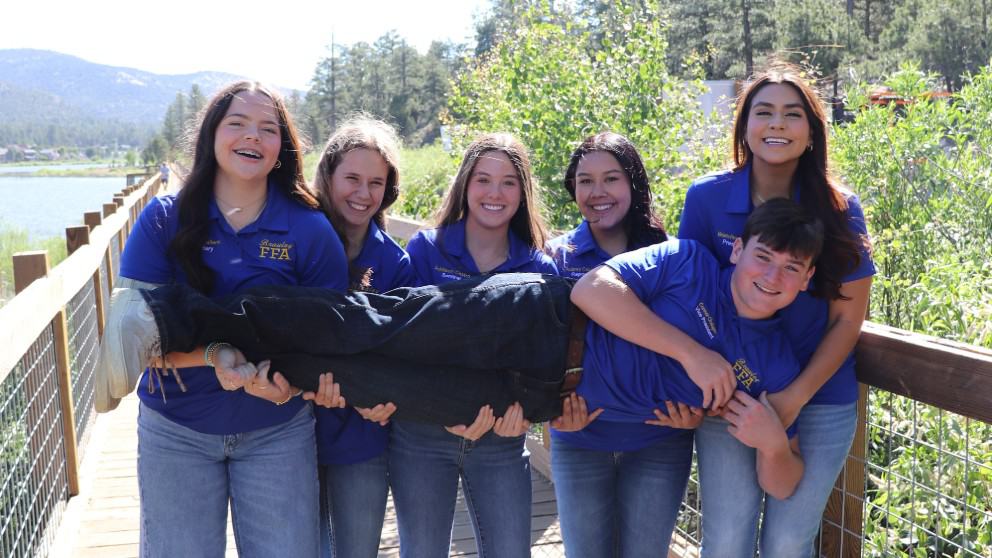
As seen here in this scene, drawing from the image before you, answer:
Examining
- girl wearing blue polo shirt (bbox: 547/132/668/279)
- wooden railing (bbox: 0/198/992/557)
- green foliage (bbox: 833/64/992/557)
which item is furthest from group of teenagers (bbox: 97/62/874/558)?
green foliage (bbox: 833/64/992/557)

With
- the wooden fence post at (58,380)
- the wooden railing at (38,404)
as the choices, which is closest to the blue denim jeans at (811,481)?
the wooden railing at (38,404)

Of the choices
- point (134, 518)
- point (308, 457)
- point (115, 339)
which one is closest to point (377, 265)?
point (308, 457)

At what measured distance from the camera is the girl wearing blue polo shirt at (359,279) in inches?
91.8

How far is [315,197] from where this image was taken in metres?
2.49

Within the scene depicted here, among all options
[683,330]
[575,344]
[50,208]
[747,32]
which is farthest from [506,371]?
[50,208]

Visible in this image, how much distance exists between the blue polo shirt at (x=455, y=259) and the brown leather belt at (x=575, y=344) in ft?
1.07

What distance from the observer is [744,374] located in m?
2.12

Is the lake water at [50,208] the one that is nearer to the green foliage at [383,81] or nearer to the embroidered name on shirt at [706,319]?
the embroidered name on shirt at [706,319]

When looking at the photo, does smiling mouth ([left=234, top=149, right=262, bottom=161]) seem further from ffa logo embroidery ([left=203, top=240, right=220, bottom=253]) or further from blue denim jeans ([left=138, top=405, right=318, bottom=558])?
blue denim jeans ([left=138, top=405, right=318, bottom=558])

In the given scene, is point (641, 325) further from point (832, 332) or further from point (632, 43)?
point (632, 43)

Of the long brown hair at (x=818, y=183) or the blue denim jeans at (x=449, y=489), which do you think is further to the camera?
the blue denim jeans at (x=449, y=489)

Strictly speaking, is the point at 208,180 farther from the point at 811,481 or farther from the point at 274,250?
the point at 811,481

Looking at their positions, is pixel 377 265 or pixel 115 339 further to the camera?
pixel 377 265

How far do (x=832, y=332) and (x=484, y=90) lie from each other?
20.9 feet
